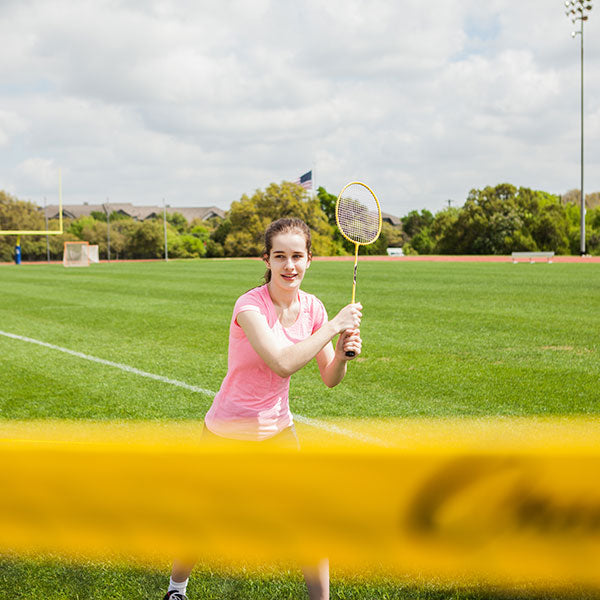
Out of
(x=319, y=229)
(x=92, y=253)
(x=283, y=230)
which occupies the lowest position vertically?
(x=283, y=230)

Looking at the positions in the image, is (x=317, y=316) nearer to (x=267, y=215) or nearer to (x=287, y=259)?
(x=287, y=259)

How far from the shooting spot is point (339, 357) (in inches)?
107

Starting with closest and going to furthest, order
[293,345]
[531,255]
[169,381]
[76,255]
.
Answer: [293,345], [169,381], [531,255], [76,255]

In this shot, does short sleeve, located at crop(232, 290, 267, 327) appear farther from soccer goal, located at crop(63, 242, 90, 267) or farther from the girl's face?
soccer goal, located at crop(63, 242, 90, 267)

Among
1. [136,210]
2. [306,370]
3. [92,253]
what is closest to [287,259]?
[306,370]

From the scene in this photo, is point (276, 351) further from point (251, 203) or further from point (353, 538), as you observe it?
point (251, 203)

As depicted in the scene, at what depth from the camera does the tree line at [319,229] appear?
56.3m

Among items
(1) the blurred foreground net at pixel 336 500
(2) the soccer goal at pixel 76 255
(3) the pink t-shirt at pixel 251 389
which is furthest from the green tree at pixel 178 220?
(1) the blurred foreground net at pixel 336 500

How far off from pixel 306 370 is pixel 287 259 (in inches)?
213

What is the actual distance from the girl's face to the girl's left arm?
316 mm

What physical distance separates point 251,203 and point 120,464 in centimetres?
7080

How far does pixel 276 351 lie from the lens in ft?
8.23

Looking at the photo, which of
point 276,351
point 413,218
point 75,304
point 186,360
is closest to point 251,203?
point 413,218

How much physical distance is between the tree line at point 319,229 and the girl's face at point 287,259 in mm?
50194
